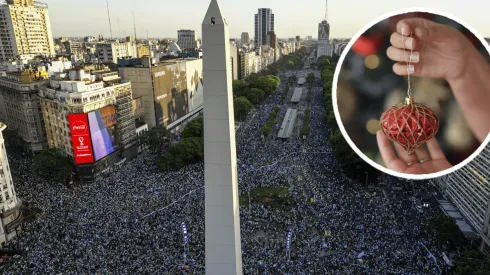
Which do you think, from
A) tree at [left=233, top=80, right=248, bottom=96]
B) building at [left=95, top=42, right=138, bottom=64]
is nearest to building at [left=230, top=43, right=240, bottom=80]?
tree at [left=233, top=80, right=248, bottom=96]

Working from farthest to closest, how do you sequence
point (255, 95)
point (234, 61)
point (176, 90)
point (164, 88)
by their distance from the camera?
point (234, 61) < point (255, 95) < point (176, 90) < point (164, 88)

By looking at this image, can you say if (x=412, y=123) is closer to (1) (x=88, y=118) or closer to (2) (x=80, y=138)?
(1) (x=88, y=118)

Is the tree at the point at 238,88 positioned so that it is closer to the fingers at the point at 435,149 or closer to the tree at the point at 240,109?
the tree at the point at 240,109

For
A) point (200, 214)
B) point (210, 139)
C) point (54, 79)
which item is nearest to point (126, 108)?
point (54, 79)

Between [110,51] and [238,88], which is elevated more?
[110,51]

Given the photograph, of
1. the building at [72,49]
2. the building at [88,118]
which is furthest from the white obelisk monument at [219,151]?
the building at [72,49]

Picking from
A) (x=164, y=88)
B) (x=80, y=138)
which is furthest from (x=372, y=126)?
(x=164, y=88)
